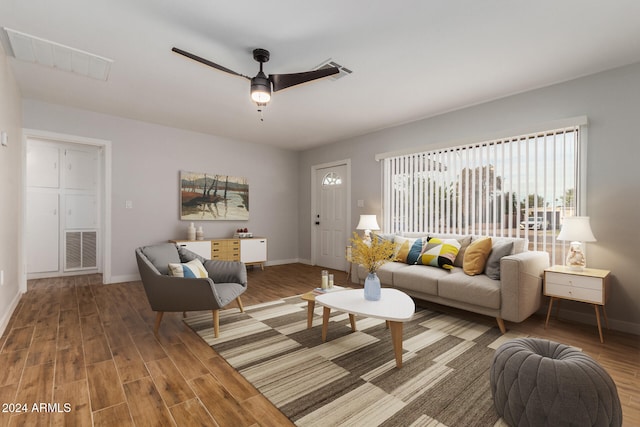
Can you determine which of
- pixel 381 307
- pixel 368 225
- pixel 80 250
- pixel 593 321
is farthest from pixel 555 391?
pixel 80 250

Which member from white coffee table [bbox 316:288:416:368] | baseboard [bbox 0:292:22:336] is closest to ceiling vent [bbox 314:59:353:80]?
white coffee table [bbox 316:288:416:368]

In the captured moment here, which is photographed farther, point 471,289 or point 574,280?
point 471,289

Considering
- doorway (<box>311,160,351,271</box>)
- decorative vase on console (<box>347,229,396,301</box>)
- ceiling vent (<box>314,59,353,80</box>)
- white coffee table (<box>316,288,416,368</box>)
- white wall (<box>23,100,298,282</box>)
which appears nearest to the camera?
white coffee table (<box>316,288,416,368</box>)

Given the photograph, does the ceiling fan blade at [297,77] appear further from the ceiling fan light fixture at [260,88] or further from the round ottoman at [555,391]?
the round ottoman at [555,391]

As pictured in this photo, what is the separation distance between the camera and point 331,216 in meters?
6.25

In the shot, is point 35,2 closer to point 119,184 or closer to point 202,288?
point 202,288

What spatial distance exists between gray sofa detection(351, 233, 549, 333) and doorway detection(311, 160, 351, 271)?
235 cm

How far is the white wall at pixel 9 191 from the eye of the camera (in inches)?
111

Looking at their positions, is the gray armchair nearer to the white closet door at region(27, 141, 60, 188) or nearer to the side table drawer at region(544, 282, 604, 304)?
the side table drawer at region(544, 282, 604, 304)

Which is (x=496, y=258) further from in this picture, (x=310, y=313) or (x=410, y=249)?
(x=310, y=313)

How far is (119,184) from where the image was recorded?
4.75 metres

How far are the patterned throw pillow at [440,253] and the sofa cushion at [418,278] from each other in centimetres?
8

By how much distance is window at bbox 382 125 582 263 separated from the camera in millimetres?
3354

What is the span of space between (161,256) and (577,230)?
13.0ft
